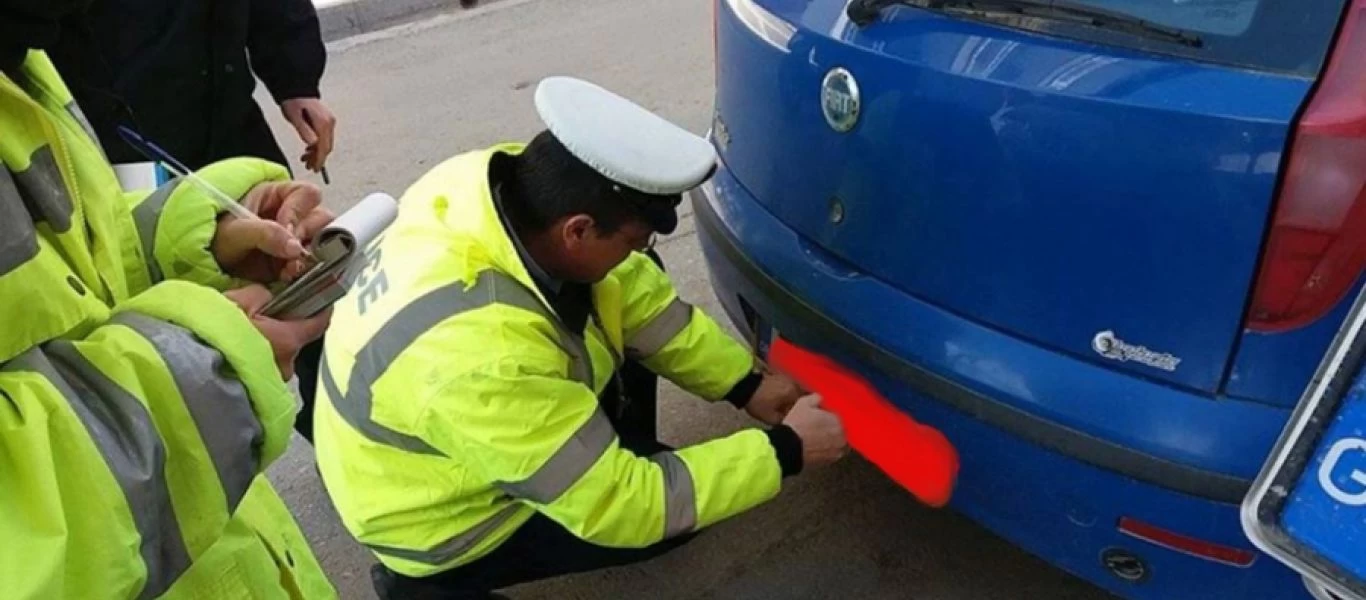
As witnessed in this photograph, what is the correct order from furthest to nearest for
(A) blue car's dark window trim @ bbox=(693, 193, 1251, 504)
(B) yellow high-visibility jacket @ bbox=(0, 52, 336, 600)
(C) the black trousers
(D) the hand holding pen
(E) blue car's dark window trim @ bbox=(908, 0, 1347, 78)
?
(C) the black trousers, (A) blue car's dark window trim @ bbox=(693, 193, 1251, 504), (E) blue car's dark window trim @ bbox=(908, 0, 1347, 78), (D) the hand holding pen, (B) yellow high-visibility jacket @ bbox=(0, 52, 336, 600)

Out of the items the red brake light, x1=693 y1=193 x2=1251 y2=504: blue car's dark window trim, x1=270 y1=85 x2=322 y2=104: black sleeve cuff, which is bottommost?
the red brake light

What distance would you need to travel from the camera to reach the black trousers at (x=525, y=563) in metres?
2.21

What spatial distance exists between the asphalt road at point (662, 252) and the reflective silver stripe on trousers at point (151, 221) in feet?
4.04

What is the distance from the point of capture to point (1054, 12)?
70.5 inches

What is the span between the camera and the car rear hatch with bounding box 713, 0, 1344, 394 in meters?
1.57

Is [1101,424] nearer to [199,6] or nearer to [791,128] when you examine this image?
[791,128]

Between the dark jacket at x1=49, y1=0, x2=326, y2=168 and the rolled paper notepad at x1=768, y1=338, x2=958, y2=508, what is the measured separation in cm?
111

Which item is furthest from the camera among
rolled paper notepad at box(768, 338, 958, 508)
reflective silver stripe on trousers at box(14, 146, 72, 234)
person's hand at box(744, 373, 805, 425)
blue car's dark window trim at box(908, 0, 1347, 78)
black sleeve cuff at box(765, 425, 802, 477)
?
person's hand at box(744, 373, 805, 425)

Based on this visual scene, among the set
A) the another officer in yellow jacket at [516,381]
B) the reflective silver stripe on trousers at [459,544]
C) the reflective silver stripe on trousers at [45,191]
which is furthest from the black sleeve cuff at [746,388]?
the reflective silver stripe on trousers at [45,191]

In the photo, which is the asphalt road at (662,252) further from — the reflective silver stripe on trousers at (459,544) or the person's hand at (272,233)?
the person's hand at (272,233)

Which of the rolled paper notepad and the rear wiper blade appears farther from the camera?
the rolled paper notepad

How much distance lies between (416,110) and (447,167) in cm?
301

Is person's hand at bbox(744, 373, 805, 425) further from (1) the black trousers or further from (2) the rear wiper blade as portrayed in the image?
(2) the rear wiper blade

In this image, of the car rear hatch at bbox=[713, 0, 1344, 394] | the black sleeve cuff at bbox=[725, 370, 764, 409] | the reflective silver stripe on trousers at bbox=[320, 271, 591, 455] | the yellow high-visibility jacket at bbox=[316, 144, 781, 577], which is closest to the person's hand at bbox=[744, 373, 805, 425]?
the black sleeve cuff at bbox=[725, 370, 764, 409]
